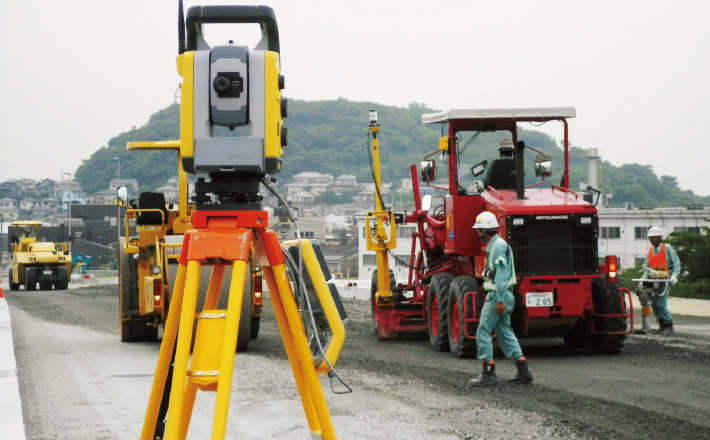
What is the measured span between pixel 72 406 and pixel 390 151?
153 meters

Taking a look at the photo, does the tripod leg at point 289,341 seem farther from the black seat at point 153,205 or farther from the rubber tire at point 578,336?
the black seat at point 153,205

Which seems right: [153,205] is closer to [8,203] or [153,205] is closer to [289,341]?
[289,341]

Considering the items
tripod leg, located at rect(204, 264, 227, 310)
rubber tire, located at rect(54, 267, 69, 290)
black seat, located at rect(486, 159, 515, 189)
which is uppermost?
black seat, located at rect(486, 159, 515, 189)

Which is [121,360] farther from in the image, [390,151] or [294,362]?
[390,151]

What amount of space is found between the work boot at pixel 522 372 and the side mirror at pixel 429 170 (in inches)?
180

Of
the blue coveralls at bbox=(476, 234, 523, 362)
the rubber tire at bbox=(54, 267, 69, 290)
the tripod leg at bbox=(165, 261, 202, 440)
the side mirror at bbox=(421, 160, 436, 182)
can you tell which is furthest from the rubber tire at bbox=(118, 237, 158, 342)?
the rubber tire at bbox=(54, 267, 69, 290)

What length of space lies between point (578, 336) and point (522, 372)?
406 cm

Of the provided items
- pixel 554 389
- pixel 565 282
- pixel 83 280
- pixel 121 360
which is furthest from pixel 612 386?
pixel 83 280

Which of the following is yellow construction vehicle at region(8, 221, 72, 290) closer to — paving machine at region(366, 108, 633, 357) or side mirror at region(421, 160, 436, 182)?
paving machine at region(366, 108, 633, 357)

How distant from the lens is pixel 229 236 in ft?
15.9

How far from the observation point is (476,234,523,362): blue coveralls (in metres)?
10.9

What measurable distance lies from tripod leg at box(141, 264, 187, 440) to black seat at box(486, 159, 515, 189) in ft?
32.8

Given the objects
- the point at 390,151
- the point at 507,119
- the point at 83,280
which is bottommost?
the point at 83,280

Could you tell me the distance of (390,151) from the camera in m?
161
